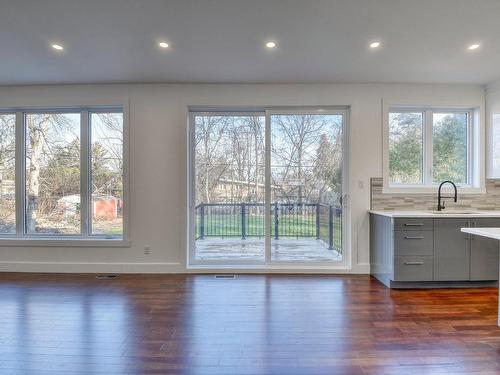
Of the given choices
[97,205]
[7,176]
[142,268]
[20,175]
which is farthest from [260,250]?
[7,176]

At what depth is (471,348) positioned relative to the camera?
2166 millimetres

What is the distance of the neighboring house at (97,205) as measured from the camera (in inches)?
164

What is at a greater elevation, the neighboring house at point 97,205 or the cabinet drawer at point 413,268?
the neighboring house at point 97,205

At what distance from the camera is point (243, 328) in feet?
8.04

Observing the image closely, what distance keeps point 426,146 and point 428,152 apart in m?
0.09

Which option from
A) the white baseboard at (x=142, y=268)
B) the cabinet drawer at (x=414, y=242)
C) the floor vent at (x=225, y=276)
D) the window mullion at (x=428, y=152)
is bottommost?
the floor vent at (x=225, y=276)

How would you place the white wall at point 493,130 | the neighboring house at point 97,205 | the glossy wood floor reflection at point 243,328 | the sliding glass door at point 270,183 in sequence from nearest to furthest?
the glossy wood floor reflection at point 243,328 < the white wall at point 493,130 < the sliding glass door at point 270,183 < the neighboring house at point 97,205

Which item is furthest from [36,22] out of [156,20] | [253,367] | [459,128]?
[459,128]

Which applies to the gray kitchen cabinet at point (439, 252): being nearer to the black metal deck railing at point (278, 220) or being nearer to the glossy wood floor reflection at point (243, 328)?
the glossy wood floor reflection at point (243, 328)

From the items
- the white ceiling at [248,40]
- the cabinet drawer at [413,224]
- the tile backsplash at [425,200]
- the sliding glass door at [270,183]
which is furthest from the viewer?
the sliding glass door at [270,183]

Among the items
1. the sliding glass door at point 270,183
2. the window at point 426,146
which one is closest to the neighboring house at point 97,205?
→ the sliding glass door at point 270,183

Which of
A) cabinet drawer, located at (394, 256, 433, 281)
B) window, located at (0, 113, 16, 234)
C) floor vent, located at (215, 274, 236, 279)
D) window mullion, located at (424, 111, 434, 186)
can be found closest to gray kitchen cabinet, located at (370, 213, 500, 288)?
cabinet drawer, located at (394, 256, 433, 281)

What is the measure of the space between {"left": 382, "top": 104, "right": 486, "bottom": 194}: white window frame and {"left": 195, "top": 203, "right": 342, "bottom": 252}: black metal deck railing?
912 millimetres

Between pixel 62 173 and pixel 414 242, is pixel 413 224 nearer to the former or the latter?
pixel 414 242
